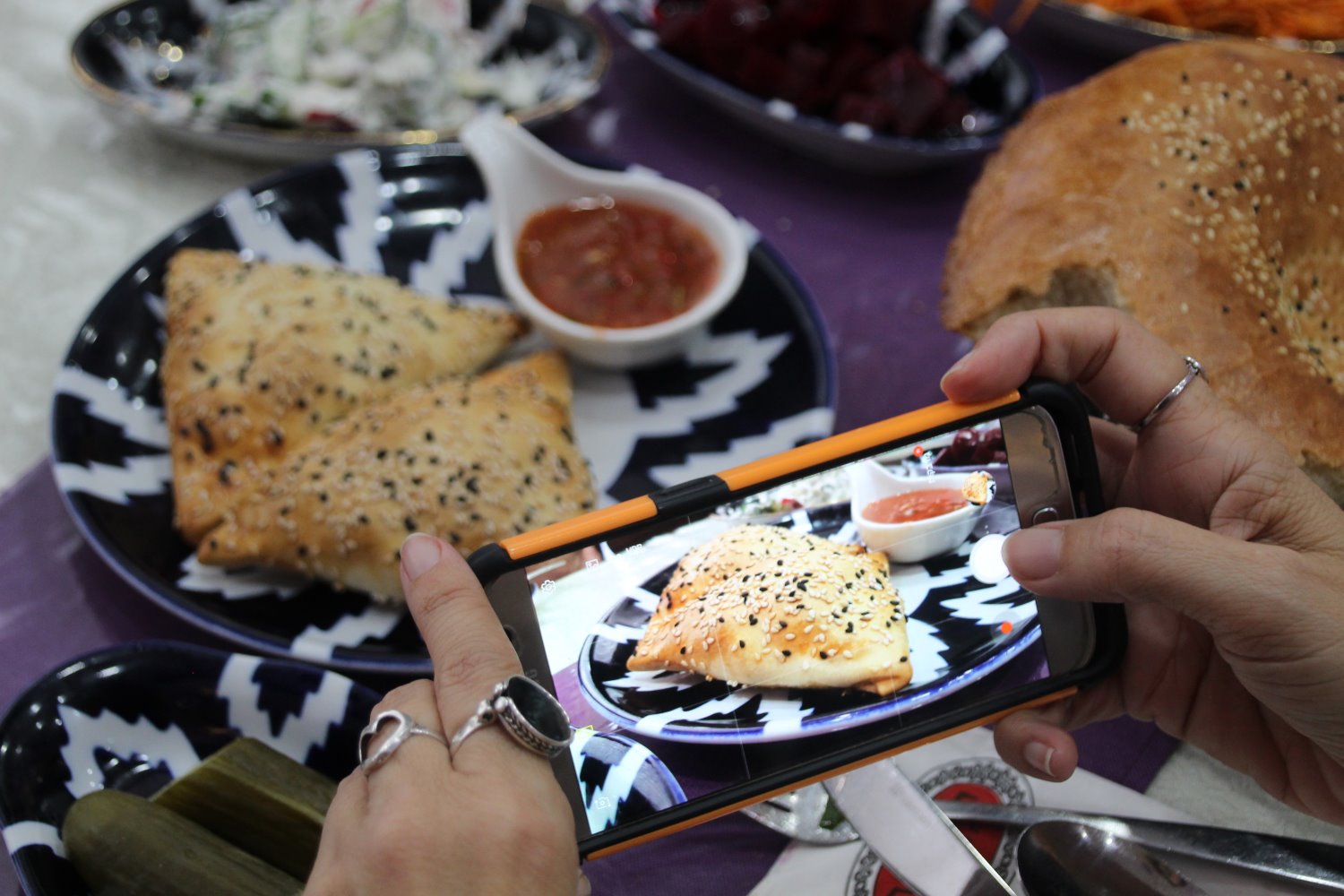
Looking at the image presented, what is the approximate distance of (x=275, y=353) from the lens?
4.75 ft

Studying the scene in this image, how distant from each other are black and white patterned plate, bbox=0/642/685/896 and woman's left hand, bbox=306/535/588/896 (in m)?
0.28

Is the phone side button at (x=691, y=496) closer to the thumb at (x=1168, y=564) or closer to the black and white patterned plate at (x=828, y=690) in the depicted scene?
the black and white patterned plate at (x=828, y=690)

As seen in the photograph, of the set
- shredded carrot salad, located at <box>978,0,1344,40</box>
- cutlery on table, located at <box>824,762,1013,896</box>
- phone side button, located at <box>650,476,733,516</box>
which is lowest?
cutlery on table, located at <box>824,762,1013,896</box>

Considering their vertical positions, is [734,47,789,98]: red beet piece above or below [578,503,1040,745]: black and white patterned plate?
above

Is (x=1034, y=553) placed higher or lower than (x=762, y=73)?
lower

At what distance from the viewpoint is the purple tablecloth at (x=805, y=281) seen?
104cm

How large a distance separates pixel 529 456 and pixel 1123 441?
30.1 inches

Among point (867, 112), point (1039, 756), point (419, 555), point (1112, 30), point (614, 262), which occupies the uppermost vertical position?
point (1112, 30)

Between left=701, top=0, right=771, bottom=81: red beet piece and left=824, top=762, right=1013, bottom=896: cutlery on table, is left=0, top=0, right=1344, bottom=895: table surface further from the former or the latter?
left=824, top=762, right=1013, bottom=896: cutlery on table

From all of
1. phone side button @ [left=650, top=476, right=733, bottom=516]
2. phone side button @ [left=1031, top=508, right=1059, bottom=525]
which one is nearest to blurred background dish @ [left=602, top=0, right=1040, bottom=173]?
phone side button @ [left=1031, top=508, right=1059, bottom=525]

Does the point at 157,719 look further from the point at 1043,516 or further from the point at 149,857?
the point at 1043,516

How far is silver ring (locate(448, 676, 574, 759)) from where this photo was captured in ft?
2.39

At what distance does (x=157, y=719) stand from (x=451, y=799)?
518mm

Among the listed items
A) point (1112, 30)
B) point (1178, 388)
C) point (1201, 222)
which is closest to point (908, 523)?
point (1178, 388)
